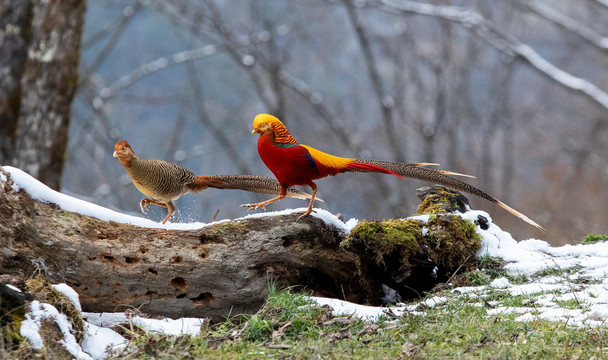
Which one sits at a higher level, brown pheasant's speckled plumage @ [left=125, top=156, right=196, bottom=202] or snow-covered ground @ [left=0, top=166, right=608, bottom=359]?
brown pheasant's speckled plumage @ [left=125, top=156, right=196, bottom=202]

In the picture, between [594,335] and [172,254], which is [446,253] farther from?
[172,254]

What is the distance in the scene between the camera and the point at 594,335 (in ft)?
12.5

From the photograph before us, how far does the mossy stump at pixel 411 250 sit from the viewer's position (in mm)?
5312

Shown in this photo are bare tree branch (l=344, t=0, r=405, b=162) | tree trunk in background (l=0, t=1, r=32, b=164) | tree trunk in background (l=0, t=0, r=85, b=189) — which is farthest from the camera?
bare tree branch (l=344, t=0, r=405, b=162)

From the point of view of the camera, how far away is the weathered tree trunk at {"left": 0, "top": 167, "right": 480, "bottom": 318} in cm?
463

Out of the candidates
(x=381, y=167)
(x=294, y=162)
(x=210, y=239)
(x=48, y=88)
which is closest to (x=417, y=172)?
(x=381, y=167)

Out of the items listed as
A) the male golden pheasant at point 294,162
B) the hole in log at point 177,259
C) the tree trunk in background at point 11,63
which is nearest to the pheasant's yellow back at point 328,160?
the male golden pheasant at point 294,162

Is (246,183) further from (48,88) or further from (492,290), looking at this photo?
(48,88)

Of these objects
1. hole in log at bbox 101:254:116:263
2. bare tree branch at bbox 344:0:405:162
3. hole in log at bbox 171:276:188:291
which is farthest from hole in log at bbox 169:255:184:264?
bare tree branch at bbox 344:0:405:162

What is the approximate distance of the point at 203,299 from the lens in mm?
5023

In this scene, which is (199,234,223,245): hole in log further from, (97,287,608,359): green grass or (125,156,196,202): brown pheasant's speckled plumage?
(97,287,608,359): green grass

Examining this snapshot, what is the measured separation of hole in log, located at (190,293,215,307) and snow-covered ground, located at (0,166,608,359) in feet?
0.52

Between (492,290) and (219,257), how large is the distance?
7.19ft

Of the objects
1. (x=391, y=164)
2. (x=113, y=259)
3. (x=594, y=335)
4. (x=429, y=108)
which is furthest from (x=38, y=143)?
(x=429, y=108)
